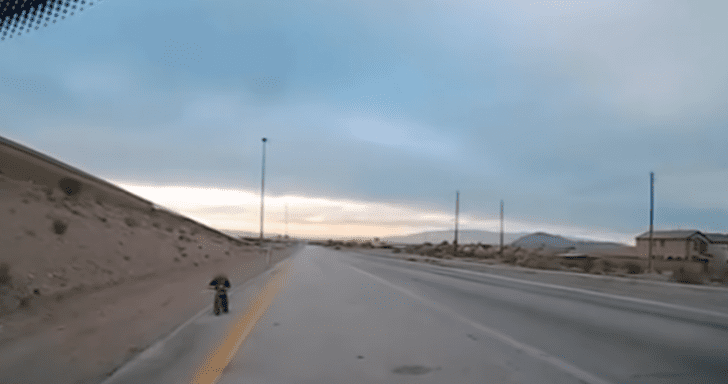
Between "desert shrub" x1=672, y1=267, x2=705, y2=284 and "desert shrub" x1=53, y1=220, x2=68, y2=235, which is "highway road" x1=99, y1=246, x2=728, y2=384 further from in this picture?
"desert shrub" x1=53, y1=220, x2=68, y2=235

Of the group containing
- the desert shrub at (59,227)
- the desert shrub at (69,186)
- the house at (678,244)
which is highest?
the desert shrub at (69,186)

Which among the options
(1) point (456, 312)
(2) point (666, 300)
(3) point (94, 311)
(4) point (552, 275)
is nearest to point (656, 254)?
(4) point (552, 275)

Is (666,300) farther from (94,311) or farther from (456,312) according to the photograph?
(94,311)

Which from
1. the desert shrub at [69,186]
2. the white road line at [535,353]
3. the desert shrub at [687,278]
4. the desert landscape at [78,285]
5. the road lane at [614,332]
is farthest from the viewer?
the desert shrub at [69,186]

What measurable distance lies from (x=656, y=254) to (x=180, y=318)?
2885 inches

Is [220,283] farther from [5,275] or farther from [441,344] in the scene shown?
[5,275]

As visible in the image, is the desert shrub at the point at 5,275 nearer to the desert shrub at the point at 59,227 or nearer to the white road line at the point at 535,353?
the desert shrub at the point at 59,227

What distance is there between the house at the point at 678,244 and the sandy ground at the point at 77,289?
59.6 metres

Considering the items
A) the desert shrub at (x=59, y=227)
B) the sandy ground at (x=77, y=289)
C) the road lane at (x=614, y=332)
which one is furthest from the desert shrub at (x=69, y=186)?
the road lane at (x=614, y=332)

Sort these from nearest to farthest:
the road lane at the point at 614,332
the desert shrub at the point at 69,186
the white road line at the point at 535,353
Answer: the white road line at the point at 535,353, the road lane at the point at 614,332, the desert shrub at the point at 69,186

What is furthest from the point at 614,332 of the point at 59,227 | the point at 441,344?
the point at 59,227

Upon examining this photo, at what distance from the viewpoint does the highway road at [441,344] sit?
6359 mm

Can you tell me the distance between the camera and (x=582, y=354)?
25.1ft

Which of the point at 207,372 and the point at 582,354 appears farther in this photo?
the point at 582,354
